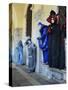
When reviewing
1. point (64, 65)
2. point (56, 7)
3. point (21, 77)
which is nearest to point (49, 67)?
point (64, 65)

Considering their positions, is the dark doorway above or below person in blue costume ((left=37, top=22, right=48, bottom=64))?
above

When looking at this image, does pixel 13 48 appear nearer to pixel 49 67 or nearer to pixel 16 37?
pixel 16 37

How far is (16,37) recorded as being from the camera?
147cm

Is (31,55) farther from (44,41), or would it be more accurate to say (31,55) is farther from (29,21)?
(29,21)

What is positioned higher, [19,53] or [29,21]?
[29,21]

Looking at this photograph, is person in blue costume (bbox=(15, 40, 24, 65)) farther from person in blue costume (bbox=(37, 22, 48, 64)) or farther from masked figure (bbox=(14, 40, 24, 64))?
person in blue costume (bbox=(37, 22, 48, 64))

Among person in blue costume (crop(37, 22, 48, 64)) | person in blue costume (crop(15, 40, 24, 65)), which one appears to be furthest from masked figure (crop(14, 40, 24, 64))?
person in blue costume (crop(37, 22, 48, 64))

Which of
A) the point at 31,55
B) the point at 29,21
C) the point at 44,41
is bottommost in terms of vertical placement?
the point at 31,55

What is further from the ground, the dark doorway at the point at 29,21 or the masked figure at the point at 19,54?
the dark doorway at the point at 29,21

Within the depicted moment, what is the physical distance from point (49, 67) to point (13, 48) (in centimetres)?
30

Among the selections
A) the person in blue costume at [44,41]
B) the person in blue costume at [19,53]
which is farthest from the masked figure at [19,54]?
the person in blue costume at [44,41]

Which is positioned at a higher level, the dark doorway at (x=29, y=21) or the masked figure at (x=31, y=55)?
the dark doorway at (x=29, y=21)

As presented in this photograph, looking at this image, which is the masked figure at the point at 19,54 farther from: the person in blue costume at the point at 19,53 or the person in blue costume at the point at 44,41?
the person in blue costume at the point at 44,41

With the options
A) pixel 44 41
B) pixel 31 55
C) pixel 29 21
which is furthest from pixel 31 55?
pixel 29 21
